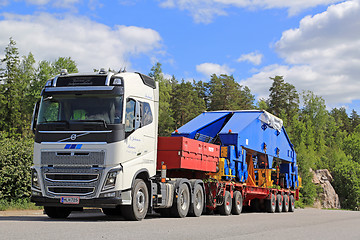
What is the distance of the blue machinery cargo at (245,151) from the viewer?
1909 centimetres

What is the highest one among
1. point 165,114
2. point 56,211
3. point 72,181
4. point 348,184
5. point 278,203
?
point 165,114

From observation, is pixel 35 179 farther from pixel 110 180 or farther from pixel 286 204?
pixel 286 204

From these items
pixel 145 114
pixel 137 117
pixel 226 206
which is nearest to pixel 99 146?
pixel 137 117

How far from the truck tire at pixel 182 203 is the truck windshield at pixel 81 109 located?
383cm

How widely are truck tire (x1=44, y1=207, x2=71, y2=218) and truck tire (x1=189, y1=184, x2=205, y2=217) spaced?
4.04 m

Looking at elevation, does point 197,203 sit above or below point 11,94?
below

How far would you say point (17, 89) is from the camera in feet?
202

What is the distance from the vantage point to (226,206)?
61.0 feet

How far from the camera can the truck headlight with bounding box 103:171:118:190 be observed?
11.9m

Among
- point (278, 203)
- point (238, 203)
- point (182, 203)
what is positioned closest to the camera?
point (182, 203)

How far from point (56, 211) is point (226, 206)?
733cm

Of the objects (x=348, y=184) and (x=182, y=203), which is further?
(x=348, y=184)

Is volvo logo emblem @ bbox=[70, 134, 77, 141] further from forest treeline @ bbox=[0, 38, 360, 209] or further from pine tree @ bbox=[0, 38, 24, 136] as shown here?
pine tree @ bbox=[0, 38, 24, 136]

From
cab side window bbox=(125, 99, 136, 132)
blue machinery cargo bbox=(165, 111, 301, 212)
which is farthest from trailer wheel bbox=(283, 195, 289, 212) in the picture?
cab side window bbox=(125, 99, 136, 132)
